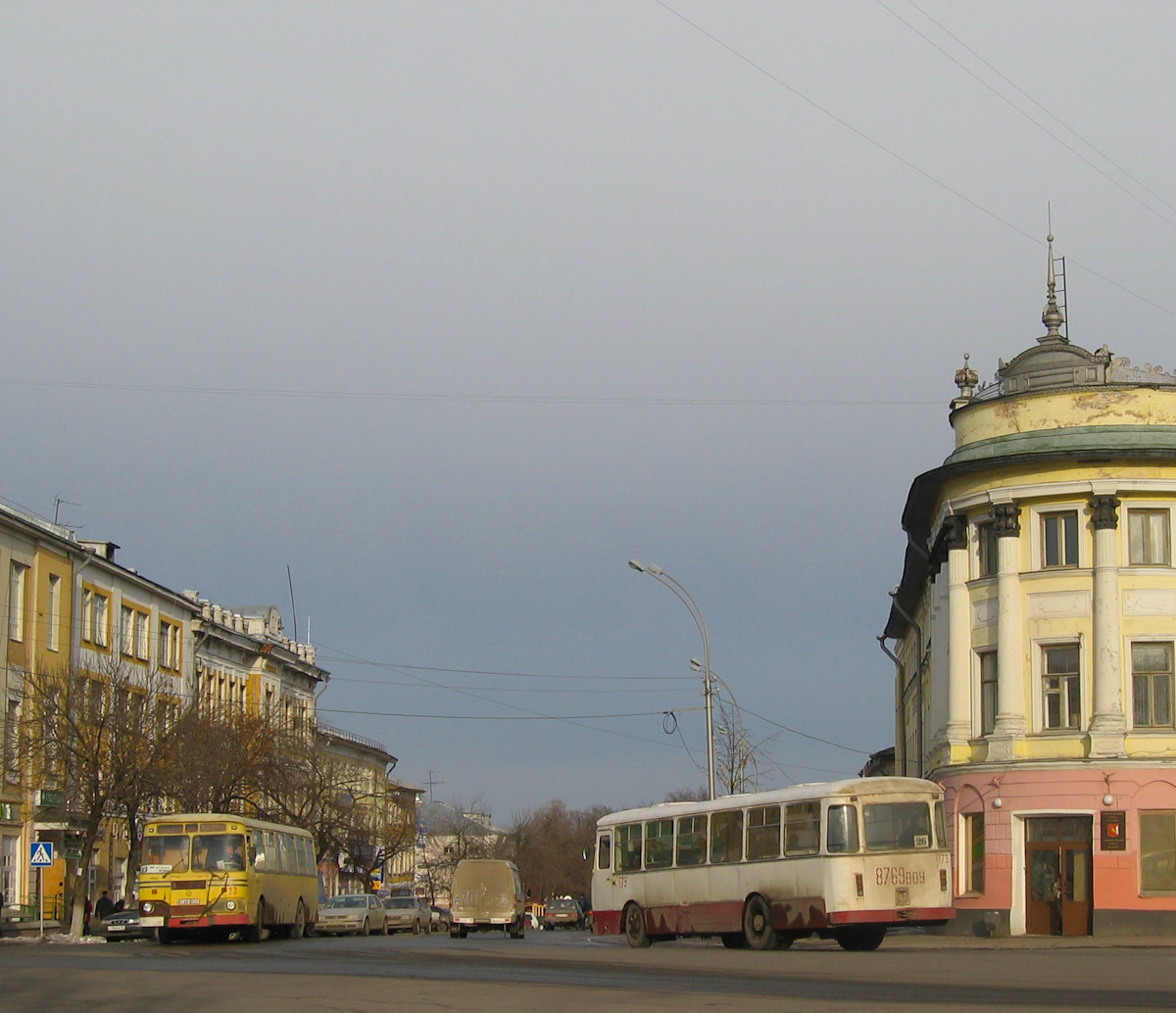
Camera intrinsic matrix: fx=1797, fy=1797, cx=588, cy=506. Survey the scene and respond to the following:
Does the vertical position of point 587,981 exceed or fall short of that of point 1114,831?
it falls short

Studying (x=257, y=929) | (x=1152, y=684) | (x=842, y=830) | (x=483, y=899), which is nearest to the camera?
(x=842, y=830)

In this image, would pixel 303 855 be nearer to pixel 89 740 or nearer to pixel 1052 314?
pixel 89 740

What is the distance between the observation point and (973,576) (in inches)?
1738

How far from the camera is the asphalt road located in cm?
1688

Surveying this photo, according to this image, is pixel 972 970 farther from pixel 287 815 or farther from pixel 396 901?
pixel 287 815

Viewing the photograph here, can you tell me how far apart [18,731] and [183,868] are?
56.8ft

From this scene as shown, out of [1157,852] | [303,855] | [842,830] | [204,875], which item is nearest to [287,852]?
[303,855]

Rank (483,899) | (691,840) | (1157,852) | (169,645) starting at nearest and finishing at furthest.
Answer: (691,840) → (1157,852) → (483,899) → (169,645)

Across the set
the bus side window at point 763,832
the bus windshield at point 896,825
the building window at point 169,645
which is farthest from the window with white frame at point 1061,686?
the building window at point 169,645

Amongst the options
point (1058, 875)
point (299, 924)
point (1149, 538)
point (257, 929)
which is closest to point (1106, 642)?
point (1149, 538)

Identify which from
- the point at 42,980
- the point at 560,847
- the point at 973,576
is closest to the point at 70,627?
the point at 973,576

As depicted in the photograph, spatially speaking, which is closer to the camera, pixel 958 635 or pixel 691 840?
pixel 691 840

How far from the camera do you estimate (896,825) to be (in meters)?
29.8

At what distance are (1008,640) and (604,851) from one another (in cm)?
1135
